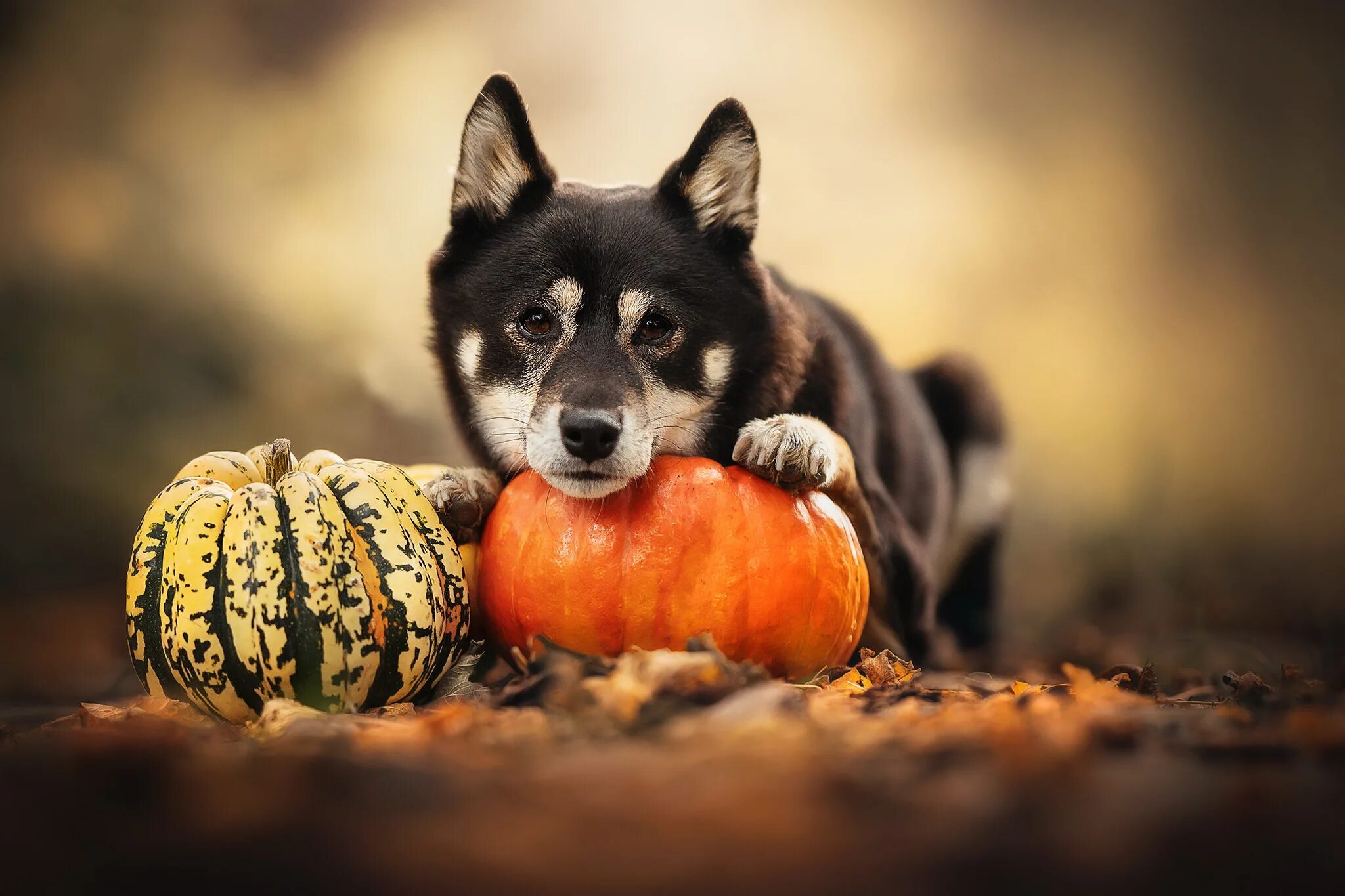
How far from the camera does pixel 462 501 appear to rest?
2.75m

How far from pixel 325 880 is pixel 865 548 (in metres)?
1.98

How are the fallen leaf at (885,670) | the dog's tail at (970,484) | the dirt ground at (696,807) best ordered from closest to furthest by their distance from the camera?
1. the dirt ground at (696,807)
2. the fallen leaf at (885,670)
3. the dog's tail at (970,484)

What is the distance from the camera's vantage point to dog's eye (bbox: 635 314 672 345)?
2.74 meters

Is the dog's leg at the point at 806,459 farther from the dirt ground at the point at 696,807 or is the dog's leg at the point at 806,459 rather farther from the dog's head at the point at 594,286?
the dirt ground at the point at 696,807

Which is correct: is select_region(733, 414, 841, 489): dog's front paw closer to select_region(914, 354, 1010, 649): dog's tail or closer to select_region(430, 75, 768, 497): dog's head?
select_region(430, 75, 768, 497): dog's head

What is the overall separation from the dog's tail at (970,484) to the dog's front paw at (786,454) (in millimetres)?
2143

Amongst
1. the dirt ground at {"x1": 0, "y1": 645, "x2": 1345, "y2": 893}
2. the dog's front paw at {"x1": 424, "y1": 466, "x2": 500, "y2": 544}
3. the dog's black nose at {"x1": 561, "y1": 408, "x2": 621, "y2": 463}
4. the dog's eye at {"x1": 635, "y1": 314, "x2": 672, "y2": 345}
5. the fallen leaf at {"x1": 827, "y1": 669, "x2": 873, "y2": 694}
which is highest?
the dog's eye at {"x1": 635, "y1": 314, "x2": 672, "y2": 345}

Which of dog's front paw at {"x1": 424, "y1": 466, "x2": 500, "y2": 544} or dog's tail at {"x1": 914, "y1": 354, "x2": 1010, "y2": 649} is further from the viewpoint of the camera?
dog's tail at {"x1": 914, "y1": 354, "x2": 1010, "y2": 649}

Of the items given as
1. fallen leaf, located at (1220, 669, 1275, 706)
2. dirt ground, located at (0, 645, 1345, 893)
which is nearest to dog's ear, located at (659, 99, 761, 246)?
dirt ground, located at (0, 645, 1345, 893)

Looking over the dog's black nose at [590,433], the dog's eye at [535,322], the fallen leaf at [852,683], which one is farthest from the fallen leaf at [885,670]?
the dog's eye at [535,322]

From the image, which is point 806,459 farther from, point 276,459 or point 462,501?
point 276,459

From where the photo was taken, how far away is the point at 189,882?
133 centimetres

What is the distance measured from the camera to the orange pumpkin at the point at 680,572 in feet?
7.87

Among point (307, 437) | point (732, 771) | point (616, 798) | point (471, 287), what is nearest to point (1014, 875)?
point (732, 771)
